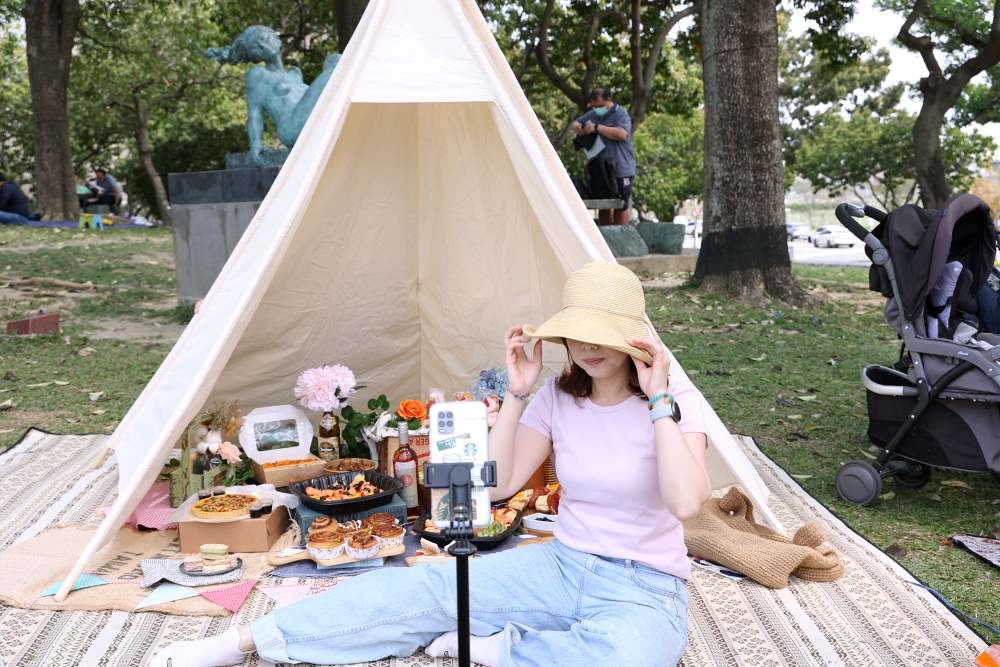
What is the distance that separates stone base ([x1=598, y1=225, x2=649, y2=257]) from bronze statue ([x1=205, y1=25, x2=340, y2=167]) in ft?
→ 15.6

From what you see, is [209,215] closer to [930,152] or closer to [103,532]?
[103,532]

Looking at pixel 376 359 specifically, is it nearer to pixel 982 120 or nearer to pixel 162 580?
pixel 162 580

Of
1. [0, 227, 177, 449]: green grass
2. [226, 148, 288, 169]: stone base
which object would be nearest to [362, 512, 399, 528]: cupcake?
[0, 227, 177, 449]: green grass

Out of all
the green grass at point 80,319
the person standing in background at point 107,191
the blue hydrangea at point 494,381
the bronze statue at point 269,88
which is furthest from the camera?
the person standing in background at point 107,191

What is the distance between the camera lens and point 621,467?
7.75 ft

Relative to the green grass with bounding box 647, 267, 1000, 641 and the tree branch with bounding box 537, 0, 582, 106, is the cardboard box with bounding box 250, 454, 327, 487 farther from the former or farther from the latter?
the tree branch with bounding box 537, 0, 582, 106

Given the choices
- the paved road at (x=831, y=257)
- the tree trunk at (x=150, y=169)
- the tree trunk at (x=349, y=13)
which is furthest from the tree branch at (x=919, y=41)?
the tree trunk at (x=150, y=169)

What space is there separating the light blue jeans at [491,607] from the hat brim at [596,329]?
63 centimetres

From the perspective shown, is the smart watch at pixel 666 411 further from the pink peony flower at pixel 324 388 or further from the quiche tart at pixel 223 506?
the pink peony flower at pixel 324 388

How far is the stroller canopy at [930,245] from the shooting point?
3.73 meters

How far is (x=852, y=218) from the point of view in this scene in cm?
430

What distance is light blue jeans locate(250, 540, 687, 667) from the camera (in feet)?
7.75

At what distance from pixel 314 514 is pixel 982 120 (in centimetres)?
2865

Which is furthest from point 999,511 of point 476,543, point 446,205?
point 446,205
